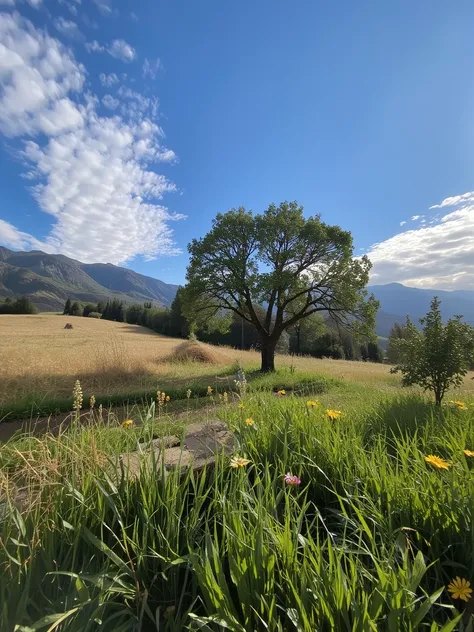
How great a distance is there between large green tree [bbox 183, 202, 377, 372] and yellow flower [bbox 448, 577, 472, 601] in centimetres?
1466

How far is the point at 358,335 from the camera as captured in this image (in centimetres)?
1652

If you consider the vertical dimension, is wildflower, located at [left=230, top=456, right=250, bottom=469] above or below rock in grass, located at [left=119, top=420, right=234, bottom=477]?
above

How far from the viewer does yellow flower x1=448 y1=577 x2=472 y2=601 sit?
4.17ft

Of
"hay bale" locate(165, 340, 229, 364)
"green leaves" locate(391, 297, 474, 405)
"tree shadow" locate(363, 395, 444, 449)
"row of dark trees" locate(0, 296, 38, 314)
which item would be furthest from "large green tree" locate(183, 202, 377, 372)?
"row of dark trees" locate(0, 296, 38, 314)

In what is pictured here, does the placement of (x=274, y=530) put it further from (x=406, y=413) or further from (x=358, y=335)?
(x=358, y=335)

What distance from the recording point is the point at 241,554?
1351 mm

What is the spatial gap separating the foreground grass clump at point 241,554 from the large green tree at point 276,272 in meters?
14.2

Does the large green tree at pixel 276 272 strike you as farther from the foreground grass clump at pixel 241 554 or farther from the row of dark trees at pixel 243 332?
the foreground grass clump at pixel 241 554

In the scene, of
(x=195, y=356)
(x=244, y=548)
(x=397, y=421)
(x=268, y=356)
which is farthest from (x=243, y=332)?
(x=244, y=548)

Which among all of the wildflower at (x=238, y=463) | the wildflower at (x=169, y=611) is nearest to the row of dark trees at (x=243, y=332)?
the wildflower at (x=238, y=463)

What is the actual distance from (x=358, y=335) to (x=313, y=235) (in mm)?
6190

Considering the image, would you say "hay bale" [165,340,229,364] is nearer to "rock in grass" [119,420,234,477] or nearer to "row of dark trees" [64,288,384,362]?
"row of dark trees" [64,288,384,362]

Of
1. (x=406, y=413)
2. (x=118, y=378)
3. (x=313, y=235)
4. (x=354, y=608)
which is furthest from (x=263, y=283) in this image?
(x=354, y=608)

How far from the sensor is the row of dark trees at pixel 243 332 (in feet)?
79.2
